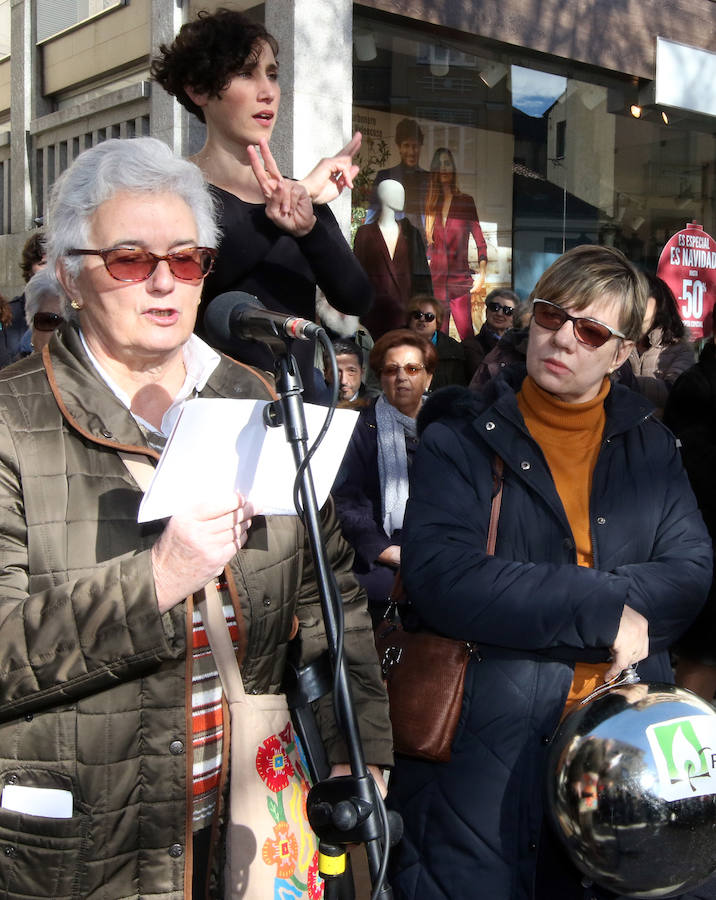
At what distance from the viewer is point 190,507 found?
5.57 feet

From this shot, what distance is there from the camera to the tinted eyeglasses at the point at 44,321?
3.73 meters

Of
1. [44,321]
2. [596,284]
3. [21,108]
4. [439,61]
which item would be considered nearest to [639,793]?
[596,284]

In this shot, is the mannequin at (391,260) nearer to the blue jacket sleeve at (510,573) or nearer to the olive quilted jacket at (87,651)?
the blue jacket sleeve at (510,573)

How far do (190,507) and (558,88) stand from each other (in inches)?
336

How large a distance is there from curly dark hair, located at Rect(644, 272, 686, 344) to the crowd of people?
208cm

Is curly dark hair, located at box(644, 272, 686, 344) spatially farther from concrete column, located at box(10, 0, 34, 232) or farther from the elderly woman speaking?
concrete column, located at box(10, 0, 34, 232)

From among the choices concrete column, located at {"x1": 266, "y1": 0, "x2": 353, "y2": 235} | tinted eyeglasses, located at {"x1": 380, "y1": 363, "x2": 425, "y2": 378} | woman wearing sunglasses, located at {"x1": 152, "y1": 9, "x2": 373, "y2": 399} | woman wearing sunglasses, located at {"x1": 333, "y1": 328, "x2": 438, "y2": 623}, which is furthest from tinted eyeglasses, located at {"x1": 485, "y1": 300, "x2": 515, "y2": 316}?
woman wearing sunglasses, located at {"x1": 152, "y1": 9, "x2": 373, "y2": 399}

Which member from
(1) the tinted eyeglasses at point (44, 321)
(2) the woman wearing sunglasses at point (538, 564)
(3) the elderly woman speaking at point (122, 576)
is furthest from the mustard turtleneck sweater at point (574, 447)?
(1) the tinted eyeglasses at point (44, 321)

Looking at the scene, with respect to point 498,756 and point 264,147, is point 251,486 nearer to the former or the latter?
point 498,756

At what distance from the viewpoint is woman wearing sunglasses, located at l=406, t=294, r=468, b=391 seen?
23.5ft

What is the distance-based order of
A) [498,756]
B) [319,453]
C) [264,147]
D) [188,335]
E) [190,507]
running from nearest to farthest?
[190,507]
[319,453]
[188,335]
[498,756]
[264,147]

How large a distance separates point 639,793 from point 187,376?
1378mm

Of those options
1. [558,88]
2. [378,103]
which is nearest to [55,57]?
[378,103]

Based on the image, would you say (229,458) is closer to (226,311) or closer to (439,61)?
(226,311)
